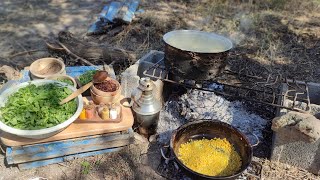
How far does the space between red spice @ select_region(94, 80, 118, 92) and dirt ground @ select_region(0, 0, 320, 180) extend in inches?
35.4

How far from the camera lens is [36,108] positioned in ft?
12.4

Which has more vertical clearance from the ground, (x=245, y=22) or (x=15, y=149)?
(x=245, y=22)

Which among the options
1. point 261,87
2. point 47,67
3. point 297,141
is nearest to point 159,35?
point 261,87

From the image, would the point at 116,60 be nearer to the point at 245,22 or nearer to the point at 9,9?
the point at 245,22

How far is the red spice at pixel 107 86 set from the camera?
431 cm

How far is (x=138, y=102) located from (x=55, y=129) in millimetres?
1164

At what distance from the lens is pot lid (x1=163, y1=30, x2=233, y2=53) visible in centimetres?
453

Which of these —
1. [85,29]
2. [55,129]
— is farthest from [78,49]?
[55,129]

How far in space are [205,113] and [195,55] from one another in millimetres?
1087

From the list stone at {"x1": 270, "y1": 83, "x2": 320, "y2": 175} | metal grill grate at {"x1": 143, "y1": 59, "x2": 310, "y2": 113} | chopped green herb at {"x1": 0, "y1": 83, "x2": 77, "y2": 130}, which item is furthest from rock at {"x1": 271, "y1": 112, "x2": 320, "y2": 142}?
chopped green herb at {"x1": 0, "y1": 83, "x2": 77, "y2": 130}

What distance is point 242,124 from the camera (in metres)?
4.60

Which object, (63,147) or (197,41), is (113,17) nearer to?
(197,41)

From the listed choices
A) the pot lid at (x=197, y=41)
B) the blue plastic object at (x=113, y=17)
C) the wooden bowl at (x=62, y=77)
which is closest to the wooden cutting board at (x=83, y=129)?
the wooden bowl at (x=62, y=77)

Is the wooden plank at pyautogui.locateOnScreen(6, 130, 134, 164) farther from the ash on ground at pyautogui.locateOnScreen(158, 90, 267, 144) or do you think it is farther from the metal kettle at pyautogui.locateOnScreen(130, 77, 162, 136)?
the ash on ground at pyautogui.locateOnScreen(158, 90, 267, 144)
